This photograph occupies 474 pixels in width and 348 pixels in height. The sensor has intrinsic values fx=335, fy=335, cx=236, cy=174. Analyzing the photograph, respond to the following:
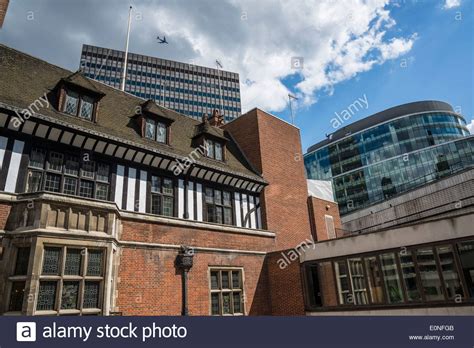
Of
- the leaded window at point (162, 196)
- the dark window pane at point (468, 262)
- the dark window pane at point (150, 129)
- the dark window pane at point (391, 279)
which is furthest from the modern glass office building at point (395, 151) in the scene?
the leaded window at point (162, 196)

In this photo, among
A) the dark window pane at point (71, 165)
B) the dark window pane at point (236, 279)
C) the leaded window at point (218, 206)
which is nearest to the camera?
the dark window pane at point (71, 165)

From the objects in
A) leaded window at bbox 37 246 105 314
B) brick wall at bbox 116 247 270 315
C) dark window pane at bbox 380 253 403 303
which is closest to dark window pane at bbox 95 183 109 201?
brick wall at bbox 116 247 270 315

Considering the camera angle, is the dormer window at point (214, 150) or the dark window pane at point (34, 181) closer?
the dark window pane at point (34, 181)

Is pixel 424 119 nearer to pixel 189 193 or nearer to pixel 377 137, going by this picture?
pixel 377 137

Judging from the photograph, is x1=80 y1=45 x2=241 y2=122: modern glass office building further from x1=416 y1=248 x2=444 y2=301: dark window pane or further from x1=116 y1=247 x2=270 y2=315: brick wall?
x1=416 y1=248 x2=444 y2=301: dark window pane

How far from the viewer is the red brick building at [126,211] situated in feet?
31.0

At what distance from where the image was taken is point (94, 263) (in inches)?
397

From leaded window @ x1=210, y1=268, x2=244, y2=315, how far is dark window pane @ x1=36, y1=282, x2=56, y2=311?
648cm

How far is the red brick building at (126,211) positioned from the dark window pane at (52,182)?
0.10ft

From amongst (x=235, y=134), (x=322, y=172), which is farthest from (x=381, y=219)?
(x=322, y=172)

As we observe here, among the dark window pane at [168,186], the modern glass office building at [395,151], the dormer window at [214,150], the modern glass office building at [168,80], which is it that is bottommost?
the dark window pane at [168,186]

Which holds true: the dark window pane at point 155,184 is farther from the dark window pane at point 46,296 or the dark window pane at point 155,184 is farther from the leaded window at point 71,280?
the dark window pane at point 46,296

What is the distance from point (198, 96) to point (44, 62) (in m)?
73.3

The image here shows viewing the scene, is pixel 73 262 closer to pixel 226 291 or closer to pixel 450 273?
pixel 226 291
